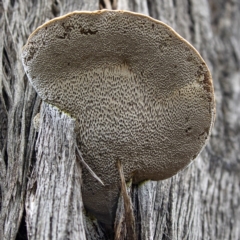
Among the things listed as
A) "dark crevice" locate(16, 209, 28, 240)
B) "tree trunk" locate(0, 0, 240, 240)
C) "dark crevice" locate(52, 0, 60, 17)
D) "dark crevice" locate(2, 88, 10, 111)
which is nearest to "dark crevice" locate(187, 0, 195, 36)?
"tree trunk" locate(0, 0, 240, 240)

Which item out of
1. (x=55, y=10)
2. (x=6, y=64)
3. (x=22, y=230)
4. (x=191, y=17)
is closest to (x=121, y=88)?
(x=22, y=230)

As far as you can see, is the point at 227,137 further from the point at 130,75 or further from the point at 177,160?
the point at 130,75

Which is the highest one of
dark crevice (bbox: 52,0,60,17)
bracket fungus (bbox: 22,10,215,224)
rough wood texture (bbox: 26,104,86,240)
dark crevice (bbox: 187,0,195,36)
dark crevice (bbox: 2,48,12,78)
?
dark crevice (bbox: 187,0,195,36)

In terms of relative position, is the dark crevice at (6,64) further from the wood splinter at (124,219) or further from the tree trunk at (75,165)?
the wood splinter at (124,219)

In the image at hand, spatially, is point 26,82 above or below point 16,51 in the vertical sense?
below

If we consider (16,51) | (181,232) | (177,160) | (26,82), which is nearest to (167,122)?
(177,160)

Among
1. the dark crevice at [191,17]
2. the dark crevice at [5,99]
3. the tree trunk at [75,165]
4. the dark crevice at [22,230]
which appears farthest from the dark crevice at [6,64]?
the dark crevice at [191,17]

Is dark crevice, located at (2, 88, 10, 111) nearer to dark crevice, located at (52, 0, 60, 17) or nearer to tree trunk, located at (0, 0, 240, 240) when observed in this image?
tree trunk, located at (0, 0, 240, 240)
